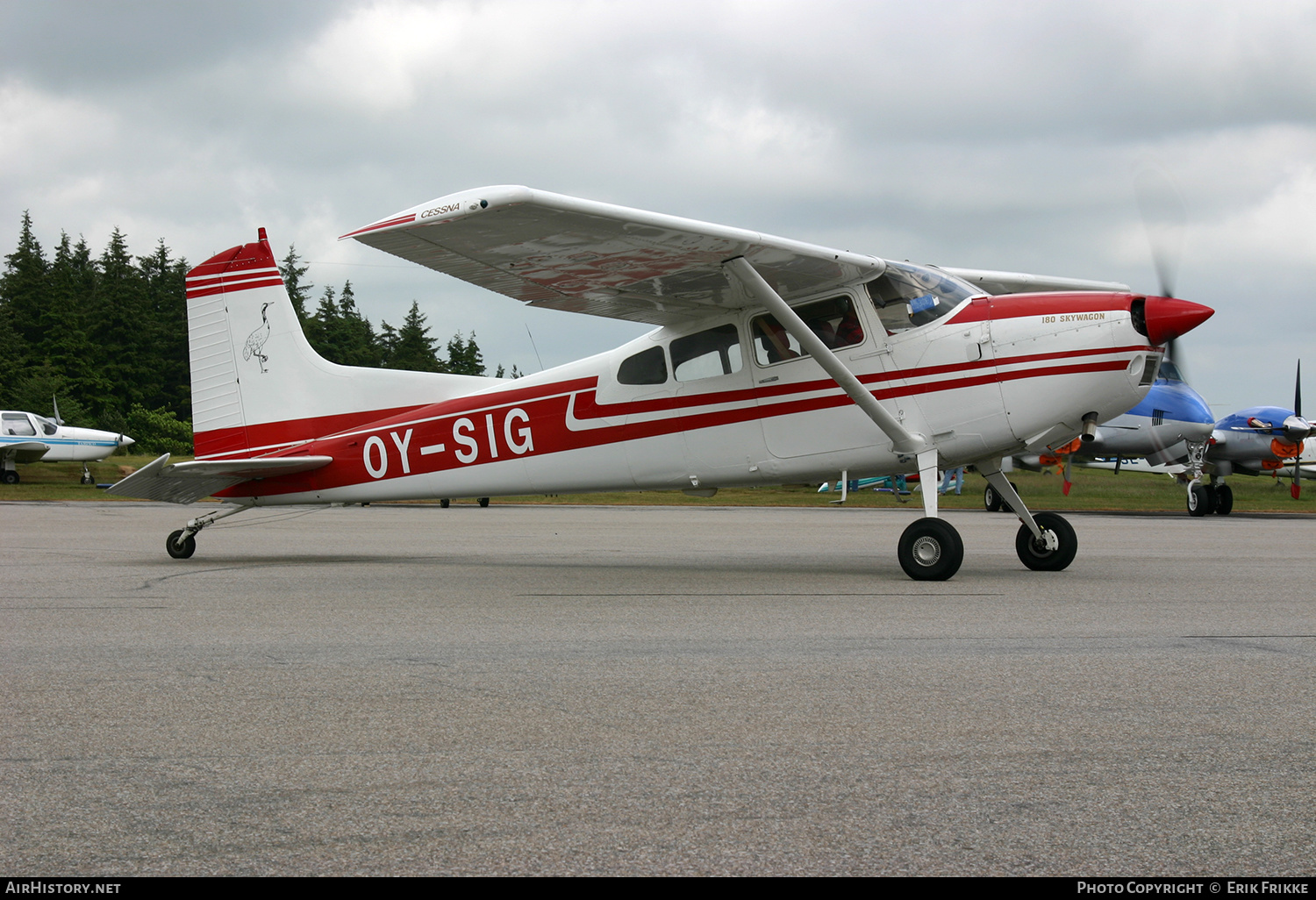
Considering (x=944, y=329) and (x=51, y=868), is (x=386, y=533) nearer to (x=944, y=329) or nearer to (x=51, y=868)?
(x=944, y=329)

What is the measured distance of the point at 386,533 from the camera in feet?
52.2

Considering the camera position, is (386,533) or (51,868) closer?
(51,868)

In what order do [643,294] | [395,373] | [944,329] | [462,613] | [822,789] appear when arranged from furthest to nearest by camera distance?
[395,373] < [643,294] < [944,329] < [462,613] < [822,789]

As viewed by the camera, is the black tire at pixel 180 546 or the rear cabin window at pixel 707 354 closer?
the rear cabin window at pixel 707 354

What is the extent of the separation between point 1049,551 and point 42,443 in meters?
37.3

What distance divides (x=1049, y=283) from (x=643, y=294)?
192 inches

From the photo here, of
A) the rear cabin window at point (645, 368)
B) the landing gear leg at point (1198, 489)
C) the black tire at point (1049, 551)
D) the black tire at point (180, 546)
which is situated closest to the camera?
the black tire at point (1049, 551)

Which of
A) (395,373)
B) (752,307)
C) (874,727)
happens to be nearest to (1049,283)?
(752,307)

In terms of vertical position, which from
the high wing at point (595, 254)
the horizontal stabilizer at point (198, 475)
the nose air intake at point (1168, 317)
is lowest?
the horizontal stabilizer at point (198, 475)

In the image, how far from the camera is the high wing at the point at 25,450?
3572 cm

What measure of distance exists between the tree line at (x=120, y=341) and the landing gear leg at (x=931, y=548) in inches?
2066

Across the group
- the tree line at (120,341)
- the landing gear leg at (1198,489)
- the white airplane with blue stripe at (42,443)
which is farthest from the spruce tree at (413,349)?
the landing gear leg at (1198,489)

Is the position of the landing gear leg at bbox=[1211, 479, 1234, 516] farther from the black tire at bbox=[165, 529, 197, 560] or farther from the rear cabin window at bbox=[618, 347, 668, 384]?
the black tire at bbox=[165, 529, 197, 560]

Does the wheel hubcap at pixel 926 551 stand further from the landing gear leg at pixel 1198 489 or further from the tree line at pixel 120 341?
the tree line at pixel 120 341
